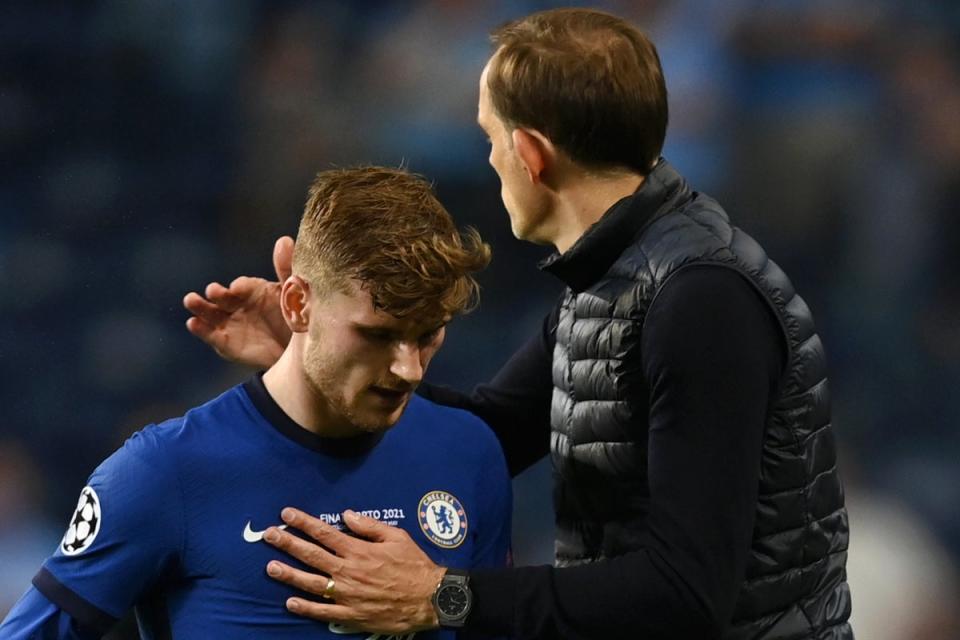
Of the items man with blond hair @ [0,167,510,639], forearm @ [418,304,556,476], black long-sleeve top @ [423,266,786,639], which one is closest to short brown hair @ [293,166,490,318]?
man with blond hair @ [0,167,510,639]

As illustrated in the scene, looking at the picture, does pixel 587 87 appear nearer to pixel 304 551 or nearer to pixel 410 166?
pixel 304 551

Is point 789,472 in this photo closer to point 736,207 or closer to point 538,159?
point 538,159

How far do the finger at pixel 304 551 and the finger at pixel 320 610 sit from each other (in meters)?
0.04

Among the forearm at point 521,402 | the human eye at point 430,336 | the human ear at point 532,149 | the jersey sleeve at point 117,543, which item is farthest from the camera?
the forearm at point 521,402

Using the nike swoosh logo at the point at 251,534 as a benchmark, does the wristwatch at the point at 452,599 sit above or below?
below

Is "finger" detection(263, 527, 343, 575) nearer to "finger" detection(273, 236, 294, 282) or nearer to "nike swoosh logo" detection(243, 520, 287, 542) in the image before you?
"nike swoosh logo" detection(243, 520, 287, 542)

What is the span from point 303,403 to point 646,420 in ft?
1.25

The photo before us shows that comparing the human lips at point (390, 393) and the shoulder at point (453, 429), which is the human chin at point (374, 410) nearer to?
the human lips at point (390, 393)

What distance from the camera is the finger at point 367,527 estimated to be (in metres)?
1.34

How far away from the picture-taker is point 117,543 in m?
1.24

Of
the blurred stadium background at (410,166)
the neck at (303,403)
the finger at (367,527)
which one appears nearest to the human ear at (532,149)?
the neck at (303,403)

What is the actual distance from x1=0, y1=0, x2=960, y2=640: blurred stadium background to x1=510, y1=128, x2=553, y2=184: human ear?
194 centimetres

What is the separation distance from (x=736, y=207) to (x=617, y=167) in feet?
6.81

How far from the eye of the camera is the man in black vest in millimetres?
1308
